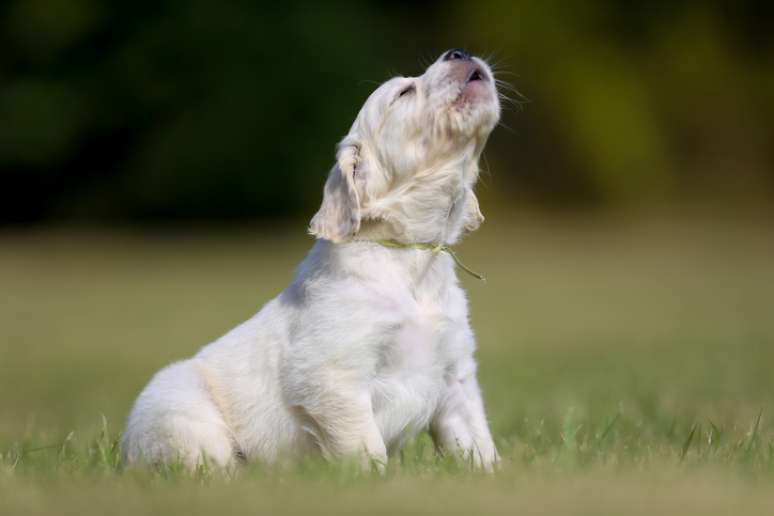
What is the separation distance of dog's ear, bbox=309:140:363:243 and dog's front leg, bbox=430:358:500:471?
2.12 feet

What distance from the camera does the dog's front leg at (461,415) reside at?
4.20 metres

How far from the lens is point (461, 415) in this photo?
4.24 metres

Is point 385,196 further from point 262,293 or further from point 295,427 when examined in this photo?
point 262,293

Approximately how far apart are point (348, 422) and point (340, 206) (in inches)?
31.8

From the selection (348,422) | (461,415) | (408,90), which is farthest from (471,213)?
(348,422)

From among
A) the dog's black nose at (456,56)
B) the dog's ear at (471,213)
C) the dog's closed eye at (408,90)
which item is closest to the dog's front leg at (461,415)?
the dog's ear at (471,213)

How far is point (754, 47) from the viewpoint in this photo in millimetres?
22859

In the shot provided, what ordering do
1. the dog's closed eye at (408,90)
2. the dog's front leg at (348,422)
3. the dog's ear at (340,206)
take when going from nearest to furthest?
the dog's front leg at (348,422) → the dog's ear at (340,206) → the dog's closed eye at (408,90)

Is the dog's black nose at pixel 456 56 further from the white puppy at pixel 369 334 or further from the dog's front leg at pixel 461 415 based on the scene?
the dog's front leg at pixel 461 415

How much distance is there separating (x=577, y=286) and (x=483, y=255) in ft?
12.2

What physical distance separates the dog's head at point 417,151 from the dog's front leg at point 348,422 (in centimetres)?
69

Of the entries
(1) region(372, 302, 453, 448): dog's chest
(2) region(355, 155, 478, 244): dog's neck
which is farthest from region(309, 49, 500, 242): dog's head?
(1) region(372, 302, 453, 448): dog's chest

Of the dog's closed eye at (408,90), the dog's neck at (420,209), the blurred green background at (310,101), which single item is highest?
the blurred green background at (310,101)

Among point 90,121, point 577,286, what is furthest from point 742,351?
point 90,121
